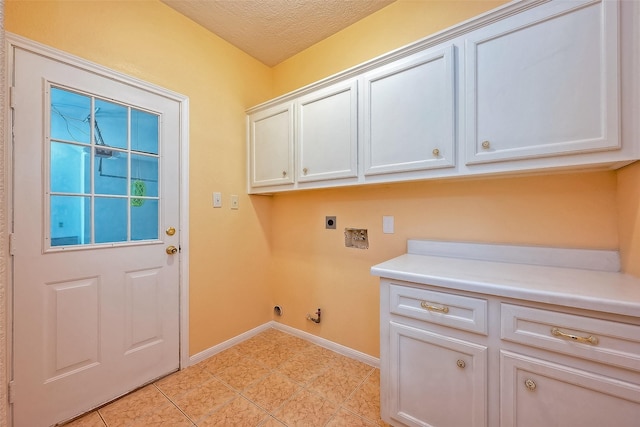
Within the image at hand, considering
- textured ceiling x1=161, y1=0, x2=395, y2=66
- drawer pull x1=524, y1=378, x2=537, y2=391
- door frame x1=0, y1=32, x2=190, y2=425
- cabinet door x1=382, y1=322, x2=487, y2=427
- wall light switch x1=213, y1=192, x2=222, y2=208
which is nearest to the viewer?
drawer pull x1=524, y1=378, x2=537, y2=391

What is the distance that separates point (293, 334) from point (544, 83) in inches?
96.6

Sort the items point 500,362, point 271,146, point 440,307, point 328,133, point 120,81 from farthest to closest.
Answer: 1. point 271,146
2. point 328,133
3. point 120,81
4. point 440,307
5. point 500,362

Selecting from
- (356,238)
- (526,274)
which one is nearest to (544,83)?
(526,274)

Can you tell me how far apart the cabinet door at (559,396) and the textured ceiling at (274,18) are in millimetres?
2271

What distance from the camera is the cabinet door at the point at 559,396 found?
3.00 feet

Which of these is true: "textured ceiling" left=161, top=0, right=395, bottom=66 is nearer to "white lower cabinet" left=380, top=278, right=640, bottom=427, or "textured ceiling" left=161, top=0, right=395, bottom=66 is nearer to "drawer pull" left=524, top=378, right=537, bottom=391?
"white lower cabinet" left=380, top=278, right=640, bottom=427

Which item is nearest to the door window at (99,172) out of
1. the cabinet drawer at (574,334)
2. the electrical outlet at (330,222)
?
the electrical outlet at (330,222)

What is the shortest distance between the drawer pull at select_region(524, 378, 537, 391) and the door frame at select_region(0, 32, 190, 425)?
5.15 ft

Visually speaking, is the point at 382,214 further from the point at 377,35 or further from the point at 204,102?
the point at 204,102

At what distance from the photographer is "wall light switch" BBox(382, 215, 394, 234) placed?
6.28 feet

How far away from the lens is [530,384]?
105 centimetres

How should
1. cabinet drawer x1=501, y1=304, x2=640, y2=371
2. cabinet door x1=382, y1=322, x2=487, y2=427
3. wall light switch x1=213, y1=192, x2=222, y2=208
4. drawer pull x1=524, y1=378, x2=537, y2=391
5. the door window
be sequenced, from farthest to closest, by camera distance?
wall light switch x1=213, y1=192, x2=222, y2=208 < the door window < cabinet door x1=382, y1=322, x2=487, y2=427 < drawer pull x1=524, y1=378, x2=537, y2=391 < cabinet drawer x1=501, y1=304, x2=640, y2=371

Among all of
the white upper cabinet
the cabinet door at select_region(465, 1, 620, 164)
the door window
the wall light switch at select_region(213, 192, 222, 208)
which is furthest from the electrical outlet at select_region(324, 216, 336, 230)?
the door window

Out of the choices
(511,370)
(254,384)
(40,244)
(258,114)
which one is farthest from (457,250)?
(40,244)
